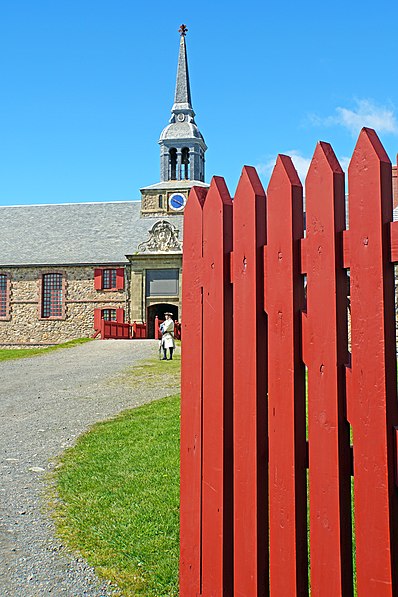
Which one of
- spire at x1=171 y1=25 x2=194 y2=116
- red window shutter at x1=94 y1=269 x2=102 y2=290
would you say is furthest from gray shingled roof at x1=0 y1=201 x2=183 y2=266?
spire at x1=171 y1=25 x2=194 y2=116

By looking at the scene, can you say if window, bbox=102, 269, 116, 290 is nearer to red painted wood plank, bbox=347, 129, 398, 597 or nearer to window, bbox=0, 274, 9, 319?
window, bbox=0, 274, 9, 319

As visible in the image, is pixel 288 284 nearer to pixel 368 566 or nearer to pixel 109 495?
pixel 368 566

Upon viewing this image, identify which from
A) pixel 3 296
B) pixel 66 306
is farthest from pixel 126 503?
pixel 3 296

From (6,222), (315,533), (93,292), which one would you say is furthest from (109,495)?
(6,222)

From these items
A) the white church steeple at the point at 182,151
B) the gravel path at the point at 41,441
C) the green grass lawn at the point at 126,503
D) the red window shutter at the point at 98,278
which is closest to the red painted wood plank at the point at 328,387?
the green grass lawn at the point at 126,503

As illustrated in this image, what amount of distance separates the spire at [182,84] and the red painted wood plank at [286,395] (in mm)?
43082

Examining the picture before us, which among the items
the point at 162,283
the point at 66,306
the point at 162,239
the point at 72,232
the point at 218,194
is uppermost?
the point at 72,232

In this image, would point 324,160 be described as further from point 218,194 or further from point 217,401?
point 217,401

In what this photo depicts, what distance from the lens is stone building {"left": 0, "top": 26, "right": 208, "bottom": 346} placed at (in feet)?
116

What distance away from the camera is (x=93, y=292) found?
36.6m

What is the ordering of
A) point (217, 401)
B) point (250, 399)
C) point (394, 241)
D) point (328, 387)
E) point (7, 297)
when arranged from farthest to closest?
point (7, 297), point (217, 401), point (250, 399), point (328, 387), point (394, 241)

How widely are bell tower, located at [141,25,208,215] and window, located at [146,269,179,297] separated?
18.7 ft

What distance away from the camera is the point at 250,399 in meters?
2.31

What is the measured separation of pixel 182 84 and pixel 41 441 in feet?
136
